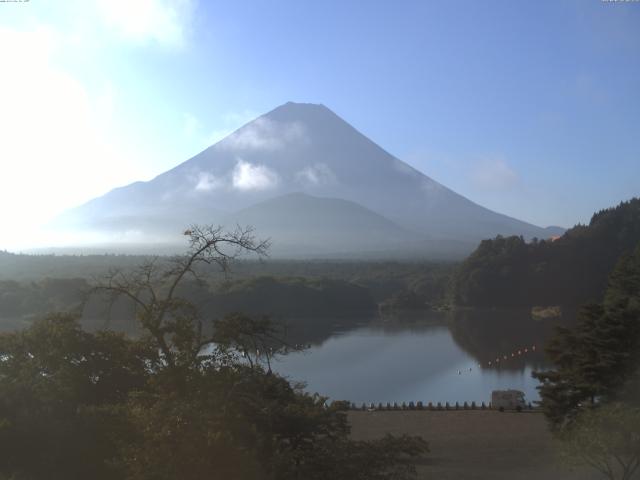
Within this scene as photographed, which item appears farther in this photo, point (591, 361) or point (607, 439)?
point (591, 361)

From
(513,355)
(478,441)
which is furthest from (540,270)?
(478,441)

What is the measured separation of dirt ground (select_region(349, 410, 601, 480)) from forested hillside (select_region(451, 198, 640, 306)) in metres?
22.4

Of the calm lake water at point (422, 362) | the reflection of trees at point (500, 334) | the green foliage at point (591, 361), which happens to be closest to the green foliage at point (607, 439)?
the green foliage at point (591, 361)

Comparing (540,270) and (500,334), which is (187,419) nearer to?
(500,334)

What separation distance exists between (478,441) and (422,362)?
8.96 metres

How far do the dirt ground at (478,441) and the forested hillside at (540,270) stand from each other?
22.4 metres

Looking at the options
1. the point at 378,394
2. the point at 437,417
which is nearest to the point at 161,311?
the point at 437,417

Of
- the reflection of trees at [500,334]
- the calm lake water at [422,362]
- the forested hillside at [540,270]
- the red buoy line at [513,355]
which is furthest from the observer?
the forested hillside at [540,270]

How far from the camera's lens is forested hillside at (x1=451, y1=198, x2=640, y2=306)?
107ft

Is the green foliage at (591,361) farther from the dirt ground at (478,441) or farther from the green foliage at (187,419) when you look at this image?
the green foliage at (187,419)

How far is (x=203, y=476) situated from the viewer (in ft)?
9.53

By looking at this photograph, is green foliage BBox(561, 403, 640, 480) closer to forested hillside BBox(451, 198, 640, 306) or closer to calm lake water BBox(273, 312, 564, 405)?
calm lake water BBox(273, 312, 564, 405)

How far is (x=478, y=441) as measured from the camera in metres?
8.84

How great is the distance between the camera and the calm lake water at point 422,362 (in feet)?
45.7
